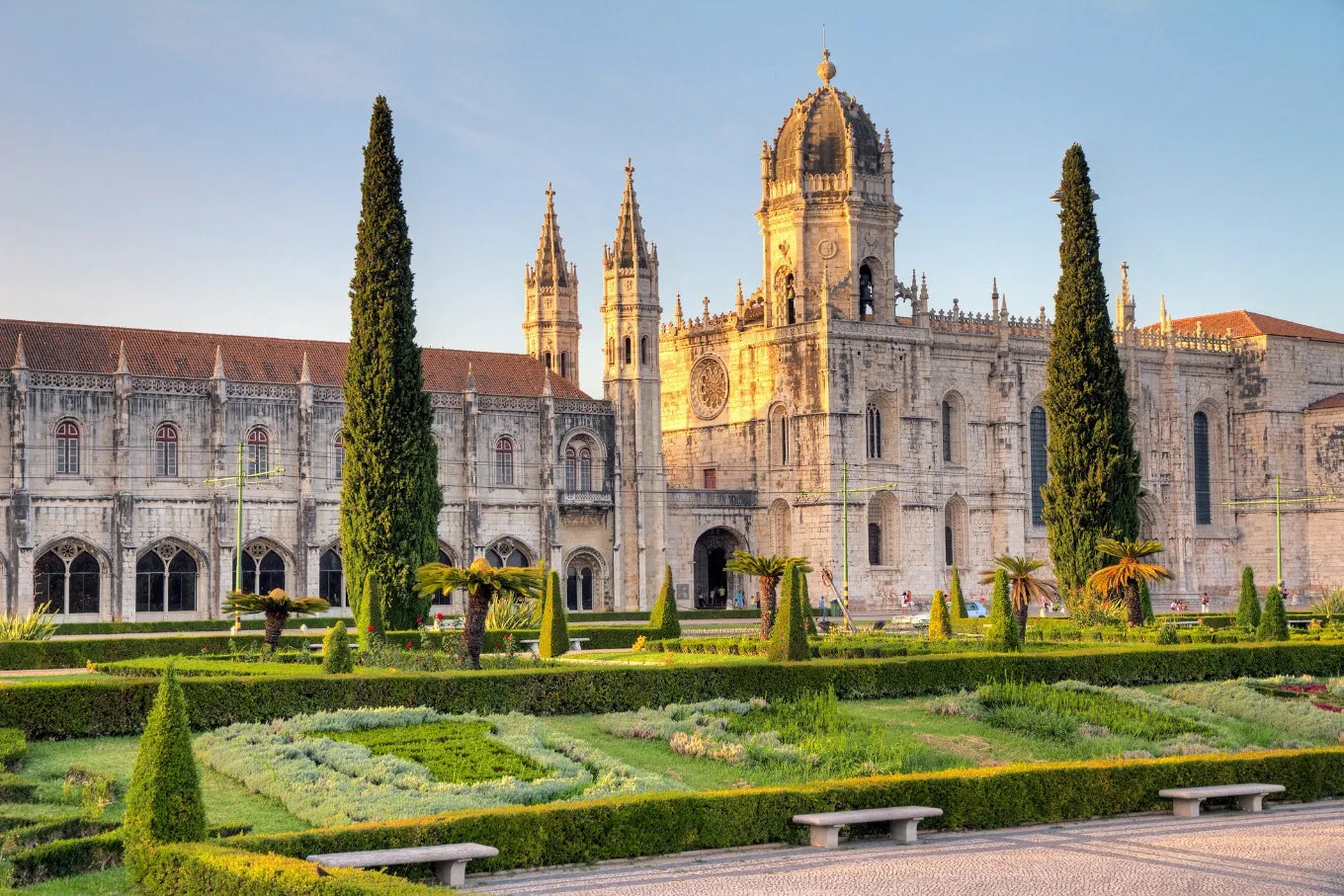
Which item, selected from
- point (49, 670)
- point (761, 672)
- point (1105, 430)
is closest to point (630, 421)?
point (1105, 430)

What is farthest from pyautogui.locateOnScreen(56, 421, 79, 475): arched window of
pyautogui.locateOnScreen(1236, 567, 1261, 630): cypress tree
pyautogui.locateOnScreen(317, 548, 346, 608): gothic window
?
pyautogui.locateOnScreen(1236, 567, 1261, 630): cypress tree

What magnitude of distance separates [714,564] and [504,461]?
11654 millimetres

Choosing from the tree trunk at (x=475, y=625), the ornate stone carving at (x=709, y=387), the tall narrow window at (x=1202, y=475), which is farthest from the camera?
the tall narrow window at (x=1202, y=475)

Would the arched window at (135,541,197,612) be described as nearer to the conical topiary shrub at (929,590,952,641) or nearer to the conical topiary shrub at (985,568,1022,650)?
the conical topiary shrub at (929,590,952,641)

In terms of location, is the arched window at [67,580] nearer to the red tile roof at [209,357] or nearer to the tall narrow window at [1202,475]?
the red tile roof at [209,357]

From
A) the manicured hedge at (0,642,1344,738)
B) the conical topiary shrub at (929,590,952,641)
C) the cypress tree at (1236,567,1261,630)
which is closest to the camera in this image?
the manicured hedge at (0,642,1344,738)

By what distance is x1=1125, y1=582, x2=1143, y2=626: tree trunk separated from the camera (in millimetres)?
40500

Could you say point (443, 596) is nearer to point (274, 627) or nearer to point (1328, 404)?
point (274, 627)

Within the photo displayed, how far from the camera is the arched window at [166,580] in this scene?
2096 inches

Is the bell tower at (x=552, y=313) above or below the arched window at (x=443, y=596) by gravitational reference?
above

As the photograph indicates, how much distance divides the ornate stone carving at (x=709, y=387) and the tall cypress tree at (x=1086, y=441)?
22.2 meters

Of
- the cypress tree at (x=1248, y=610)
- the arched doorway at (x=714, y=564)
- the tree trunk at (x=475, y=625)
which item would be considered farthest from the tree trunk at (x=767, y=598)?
the arched doorway at (x=714, y=564)

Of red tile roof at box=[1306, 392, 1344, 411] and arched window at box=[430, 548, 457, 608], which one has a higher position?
red tile roof at box=[1306, 392, 1344, 411]

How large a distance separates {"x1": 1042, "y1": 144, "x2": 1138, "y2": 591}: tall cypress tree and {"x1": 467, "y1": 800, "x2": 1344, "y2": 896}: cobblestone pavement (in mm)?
29802
